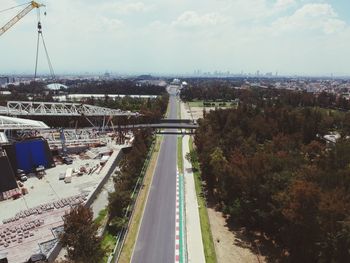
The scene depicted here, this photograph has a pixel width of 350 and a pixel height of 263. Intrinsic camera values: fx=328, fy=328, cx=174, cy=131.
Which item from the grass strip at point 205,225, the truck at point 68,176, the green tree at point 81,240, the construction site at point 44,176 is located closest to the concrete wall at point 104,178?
the construction site at point 44,176

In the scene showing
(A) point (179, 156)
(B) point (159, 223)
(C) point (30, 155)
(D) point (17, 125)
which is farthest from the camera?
(A) point (179, 156)

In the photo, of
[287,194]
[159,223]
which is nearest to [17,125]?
[159,223]

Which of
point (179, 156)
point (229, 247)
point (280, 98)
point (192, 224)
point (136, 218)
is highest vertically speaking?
point (280, 98)

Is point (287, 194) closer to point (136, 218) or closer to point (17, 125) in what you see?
point (136, 218)

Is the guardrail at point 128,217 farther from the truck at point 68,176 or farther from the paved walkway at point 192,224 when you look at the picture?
the truck at point 68,176

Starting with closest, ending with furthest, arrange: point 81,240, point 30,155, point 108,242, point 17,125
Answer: point 81,240, point 108,242, point 30,155, point 17,125

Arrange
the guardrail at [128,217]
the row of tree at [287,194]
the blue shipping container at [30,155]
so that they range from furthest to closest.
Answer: the blue shipping container at [30,155]
the guardrail at [128,217]
the row of tree at [287,194]
